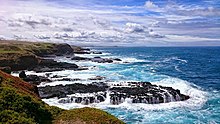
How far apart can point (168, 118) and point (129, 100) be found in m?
9.10

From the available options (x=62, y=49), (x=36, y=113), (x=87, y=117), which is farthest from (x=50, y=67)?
(x=62, y=49)

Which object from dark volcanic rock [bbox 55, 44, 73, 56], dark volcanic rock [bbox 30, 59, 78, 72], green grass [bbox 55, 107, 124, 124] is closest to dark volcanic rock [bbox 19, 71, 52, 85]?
dark volcanic rock [bbox 30, 59, 78, 72]

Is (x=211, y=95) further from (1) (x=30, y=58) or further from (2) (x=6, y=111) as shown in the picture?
(1) (x=30, y=58)

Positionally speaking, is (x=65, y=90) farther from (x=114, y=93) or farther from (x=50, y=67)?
(x=50, y=67)

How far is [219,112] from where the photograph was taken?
3903cm

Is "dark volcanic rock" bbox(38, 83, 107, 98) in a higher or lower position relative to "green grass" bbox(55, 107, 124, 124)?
lower

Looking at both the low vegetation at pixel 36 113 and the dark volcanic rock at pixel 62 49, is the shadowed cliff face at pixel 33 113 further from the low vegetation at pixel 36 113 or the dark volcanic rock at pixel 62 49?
the dark volcanic rock at pixel 62 49

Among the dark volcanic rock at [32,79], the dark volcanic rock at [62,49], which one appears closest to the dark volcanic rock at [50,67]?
the dark volcanic rock at [32,79]

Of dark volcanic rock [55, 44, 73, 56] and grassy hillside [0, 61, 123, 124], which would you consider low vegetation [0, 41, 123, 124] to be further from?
dark volcanic rock [55, 44, 73, 56]

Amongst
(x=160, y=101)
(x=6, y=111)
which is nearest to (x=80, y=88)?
(x=160, y=101)

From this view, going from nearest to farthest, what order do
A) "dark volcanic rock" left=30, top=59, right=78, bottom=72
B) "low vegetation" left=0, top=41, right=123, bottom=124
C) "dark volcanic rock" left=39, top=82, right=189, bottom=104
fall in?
"low vegetation" left=0, top=41, right=123, bottom=124, "dark volcanic rock" left=39, top=82, right=189, bottom=104, "dark volcanic rock" left=30, top=59, right=78, bottom=72

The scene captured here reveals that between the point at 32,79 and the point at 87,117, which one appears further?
the point at 32,79

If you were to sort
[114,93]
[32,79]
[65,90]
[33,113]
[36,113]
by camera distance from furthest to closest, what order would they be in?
[32,79] → [65,90] → [114,93] → [36,113] → [33,113]

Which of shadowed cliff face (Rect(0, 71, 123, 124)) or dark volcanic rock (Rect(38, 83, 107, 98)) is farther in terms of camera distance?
dark volcanic rock (Rect(38, 83, 107, 98))
